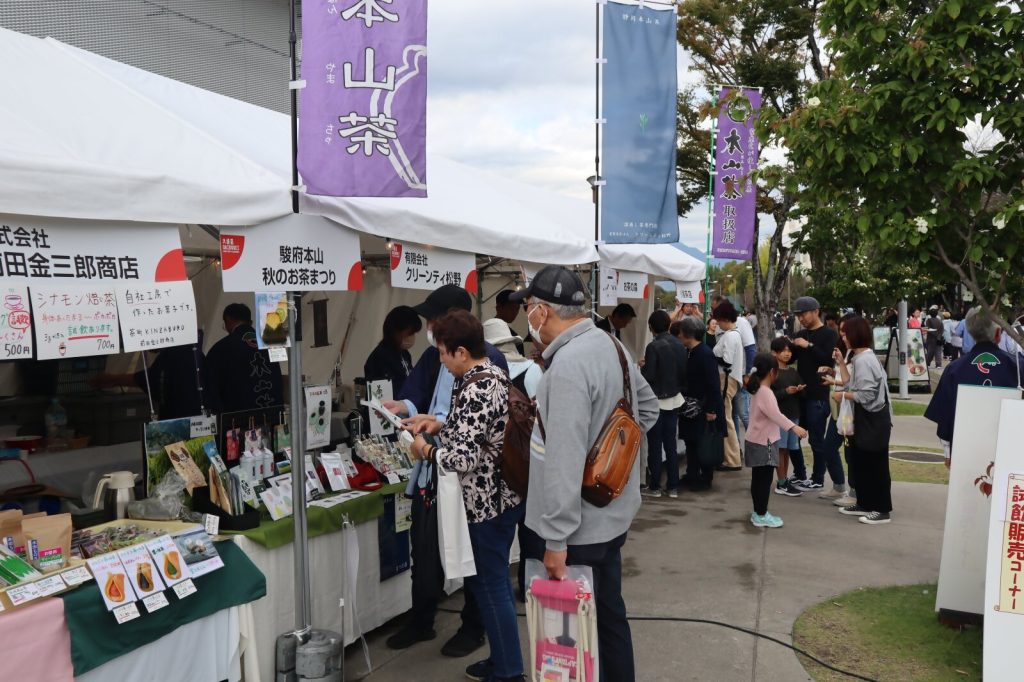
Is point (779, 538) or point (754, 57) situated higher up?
point (754, 57)

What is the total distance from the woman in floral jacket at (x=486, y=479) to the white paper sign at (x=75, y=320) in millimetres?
1316

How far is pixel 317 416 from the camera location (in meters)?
4.46

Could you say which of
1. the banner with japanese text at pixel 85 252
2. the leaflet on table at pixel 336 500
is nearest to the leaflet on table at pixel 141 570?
the leaflet on table at pixel 336 500

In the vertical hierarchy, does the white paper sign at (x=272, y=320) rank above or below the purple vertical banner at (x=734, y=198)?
below

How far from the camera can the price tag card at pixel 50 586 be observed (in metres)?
2.82

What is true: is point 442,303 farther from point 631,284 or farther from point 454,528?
point 631,284

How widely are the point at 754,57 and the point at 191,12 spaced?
43.8 feet

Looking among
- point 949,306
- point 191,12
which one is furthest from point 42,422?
point 949,306

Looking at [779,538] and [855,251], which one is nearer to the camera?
[779,538]

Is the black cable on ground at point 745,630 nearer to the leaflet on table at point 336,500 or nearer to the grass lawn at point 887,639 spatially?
the grass lawn at point 887,639

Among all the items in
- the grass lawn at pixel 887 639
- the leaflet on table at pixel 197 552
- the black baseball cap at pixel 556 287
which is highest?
the black baseball cap at pixel 556 287

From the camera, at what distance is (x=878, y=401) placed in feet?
21.1

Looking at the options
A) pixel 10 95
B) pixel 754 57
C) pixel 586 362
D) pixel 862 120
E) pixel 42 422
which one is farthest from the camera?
pixel 754 57

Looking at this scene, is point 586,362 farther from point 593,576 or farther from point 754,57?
point 754,57
